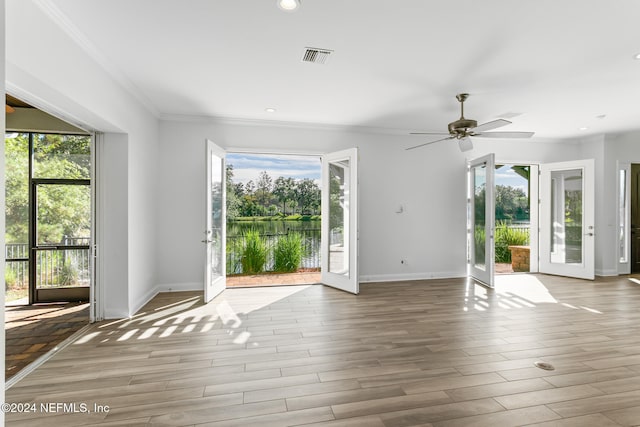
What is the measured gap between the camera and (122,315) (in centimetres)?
368

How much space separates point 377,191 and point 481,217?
1.90m

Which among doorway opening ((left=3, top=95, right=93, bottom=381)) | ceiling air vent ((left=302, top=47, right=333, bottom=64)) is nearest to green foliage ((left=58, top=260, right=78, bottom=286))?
doorway opening ((left=3, top=95, right=93, bottom=381))

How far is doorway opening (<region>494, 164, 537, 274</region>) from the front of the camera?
8047 mm

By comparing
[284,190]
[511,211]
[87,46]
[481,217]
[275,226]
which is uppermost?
[87,46]

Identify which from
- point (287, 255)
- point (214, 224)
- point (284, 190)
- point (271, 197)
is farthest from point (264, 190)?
point (214, 224)

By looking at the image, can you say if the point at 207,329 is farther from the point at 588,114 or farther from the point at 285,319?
the point at 588,114

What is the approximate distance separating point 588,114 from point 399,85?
10.7 ft

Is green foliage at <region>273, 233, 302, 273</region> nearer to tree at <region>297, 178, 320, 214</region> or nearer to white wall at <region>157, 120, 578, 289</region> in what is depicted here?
white wall at <region>157, 120, 578, 289</region>

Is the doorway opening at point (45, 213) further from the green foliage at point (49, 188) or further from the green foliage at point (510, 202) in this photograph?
the green foliage at point (510, 202)

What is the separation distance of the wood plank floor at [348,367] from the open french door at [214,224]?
410mm

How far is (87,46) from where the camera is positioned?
2723mm

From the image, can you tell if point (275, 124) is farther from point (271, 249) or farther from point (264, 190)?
point (264, 190)

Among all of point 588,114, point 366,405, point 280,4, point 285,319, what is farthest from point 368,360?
point 588,114

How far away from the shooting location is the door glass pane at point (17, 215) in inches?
165
